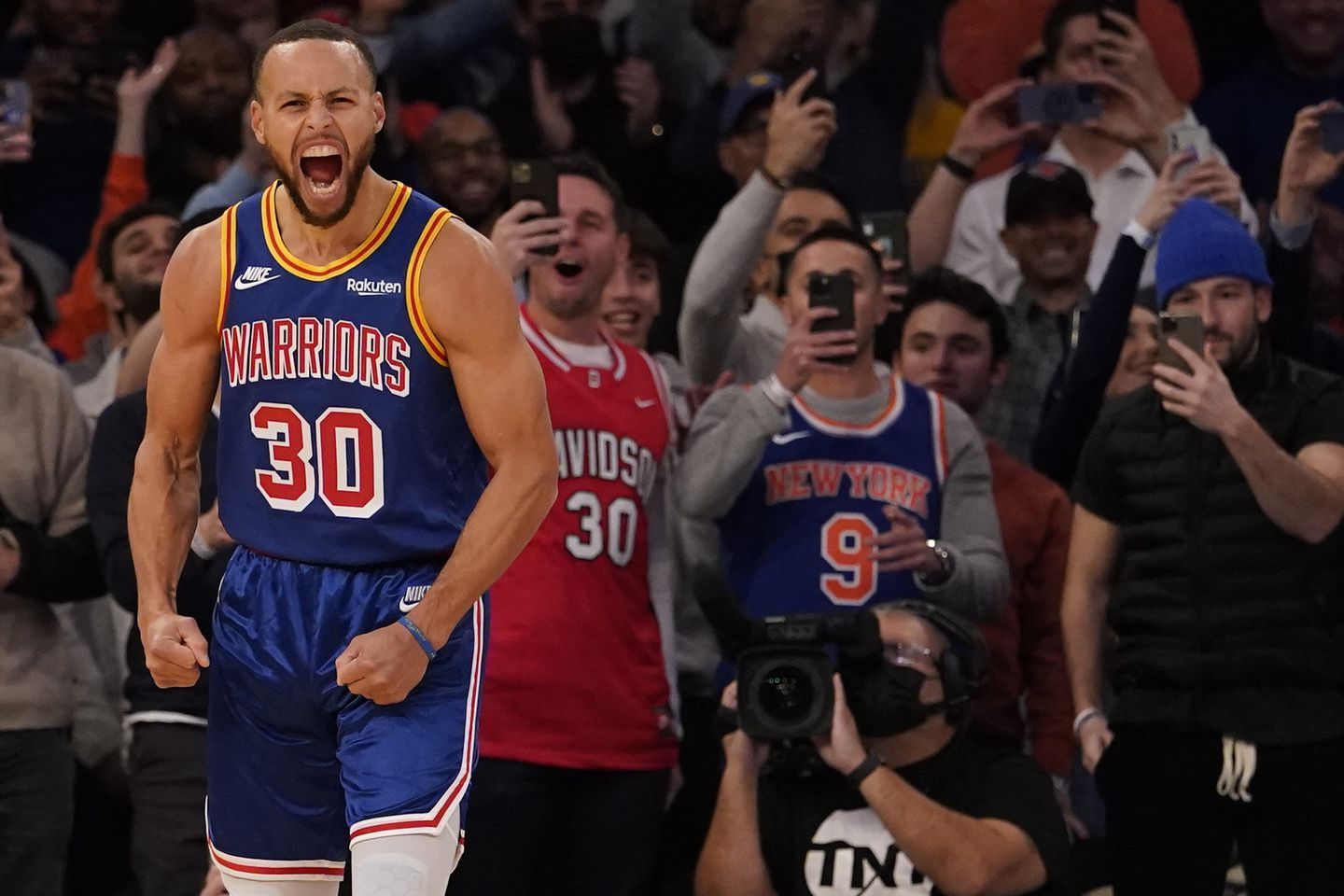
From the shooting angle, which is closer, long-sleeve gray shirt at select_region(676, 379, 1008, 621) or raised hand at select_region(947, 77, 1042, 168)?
long-sleeve gray shirt at select_region(676, 379, 1008, 621)

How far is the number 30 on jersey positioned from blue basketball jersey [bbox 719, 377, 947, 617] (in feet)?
5.36

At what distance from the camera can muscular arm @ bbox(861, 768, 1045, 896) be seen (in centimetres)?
435

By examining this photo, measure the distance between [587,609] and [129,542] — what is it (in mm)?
991

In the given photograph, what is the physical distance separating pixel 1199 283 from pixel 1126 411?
1.08 feet

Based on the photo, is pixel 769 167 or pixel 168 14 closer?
pixel 769 167

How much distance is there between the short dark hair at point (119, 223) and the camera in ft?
19.7

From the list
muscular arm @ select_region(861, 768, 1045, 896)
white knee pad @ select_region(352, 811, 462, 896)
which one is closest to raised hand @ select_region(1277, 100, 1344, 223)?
muscular arm @ select_region(861, 768, 1045, 896)

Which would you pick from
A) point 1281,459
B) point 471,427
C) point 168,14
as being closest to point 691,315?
point 1281,459

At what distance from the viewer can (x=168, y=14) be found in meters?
8.05

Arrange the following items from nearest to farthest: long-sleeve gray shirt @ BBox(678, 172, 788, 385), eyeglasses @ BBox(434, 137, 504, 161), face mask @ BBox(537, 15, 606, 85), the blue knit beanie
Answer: the blue knit beanie, long-sleeve gray shirt @ BBox(678, 172, 788, 385), eyeglasses @ BBox(434, 137, 504, 161), face mask @ BBox(537, 15, 606, 85)

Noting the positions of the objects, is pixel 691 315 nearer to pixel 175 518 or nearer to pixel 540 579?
pixel 540 579

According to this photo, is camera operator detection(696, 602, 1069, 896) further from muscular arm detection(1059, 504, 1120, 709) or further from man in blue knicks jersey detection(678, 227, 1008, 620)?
muscular arm detection(1059, 504, 1120, 709)

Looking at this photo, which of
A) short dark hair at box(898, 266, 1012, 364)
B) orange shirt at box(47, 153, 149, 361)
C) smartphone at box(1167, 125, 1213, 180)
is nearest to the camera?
smartphone at box(1167, 125, 1213, 180)

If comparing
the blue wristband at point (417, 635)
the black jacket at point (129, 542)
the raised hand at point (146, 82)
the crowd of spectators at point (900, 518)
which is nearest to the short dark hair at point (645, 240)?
the crowd of spectators at point (900, 518)
